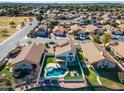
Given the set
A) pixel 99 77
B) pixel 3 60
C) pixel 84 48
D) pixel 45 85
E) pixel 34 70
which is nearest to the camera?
pixel 45 85

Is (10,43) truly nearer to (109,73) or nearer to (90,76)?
(90,76)

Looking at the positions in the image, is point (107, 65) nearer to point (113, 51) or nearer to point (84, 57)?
point (84, 57)

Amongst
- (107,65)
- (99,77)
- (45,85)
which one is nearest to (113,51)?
(107,65)

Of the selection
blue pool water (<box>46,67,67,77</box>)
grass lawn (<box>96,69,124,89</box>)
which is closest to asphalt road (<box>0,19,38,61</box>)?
blue pool water (<box>46,67,67,77</box>)

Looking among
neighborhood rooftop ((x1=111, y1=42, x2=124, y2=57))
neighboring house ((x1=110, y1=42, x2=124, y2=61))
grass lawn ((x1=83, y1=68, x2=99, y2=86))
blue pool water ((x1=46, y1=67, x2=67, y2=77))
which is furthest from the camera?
neighborhood rooftop ((x1=111, y1=42, x2=124, y2=57))

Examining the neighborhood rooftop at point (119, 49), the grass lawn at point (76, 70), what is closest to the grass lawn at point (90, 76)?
the grass lawn at point (76, 70)

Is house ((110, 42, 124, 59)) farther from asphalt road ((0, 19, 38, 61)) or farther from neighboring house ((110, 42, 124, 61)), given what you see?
asphalt road ((0, 19, 38, 61))

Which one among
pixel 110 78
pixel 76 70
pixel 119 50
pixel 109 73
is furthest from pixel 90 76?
pixel 119 50

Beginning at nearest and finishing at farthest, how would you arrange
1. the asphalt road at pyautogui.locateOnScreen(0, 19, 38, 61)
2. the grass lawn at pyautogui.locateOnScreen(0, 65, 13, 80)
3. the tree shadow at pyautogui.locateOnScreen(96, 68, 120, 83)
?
the tree shadow at pyautogui.locateOnScreen(96, 68, 120, 83) → the grass lawn at pyautogui.locateOnScreen(0, 65, 13, 80) → the asphalt road at pyautogui.locateOnScreen(0, 19, 38, 61)

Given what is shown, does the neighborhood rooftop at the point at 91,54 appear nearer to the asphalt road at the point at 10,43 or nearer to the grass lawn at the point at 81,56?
the grass lawn at the point at 81,56
